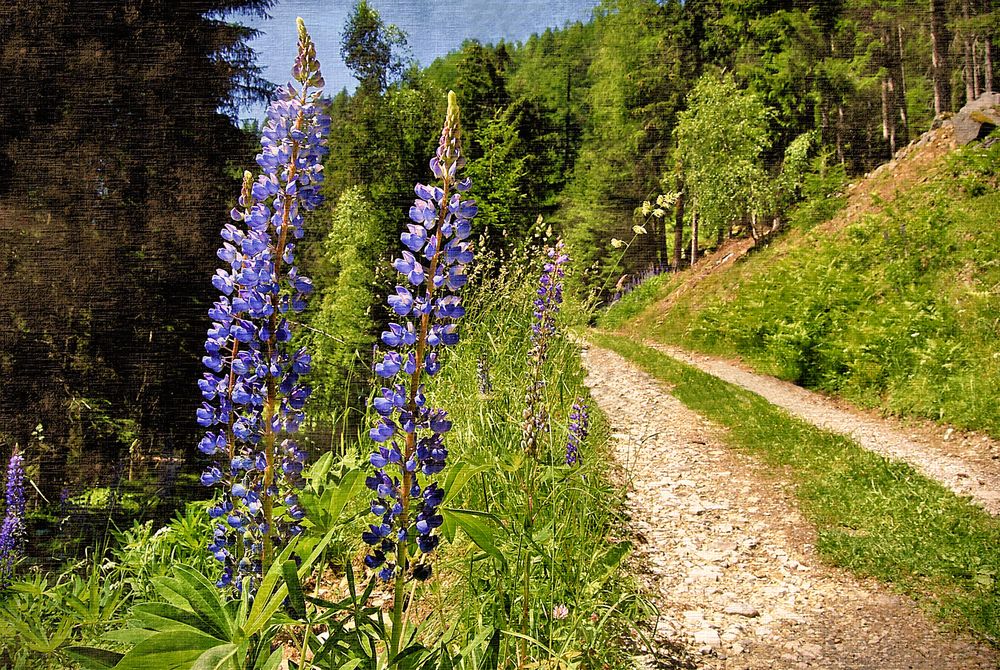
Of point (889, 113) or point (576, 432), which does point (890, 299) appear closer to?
point (889, 113)

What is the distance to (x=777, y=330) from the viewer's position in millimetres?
6918

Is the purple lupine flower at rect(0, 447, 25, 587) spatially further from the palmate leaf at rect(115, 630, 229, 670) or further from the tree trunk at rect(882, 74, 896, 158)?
the tree trunk at rect(882, 74, 896, 158)

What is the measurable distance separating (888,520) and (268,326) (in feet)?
11.0

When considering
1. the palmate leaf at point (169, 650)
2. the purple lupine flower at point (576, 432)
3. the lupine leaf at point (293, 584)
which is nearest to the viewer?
the palmate leaf at point (169, 650)

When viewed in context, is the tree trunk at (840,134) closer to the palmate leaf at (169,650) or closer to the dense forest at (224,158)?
the dense forest at (224,158)

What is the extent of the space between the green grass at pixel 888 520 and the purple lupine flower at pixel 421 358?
7.44 ft

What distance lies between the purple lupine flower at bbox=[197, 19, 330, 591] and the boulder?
24.1ft

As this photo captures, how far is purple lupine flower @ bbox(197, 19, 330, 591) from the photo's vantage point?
1039mm

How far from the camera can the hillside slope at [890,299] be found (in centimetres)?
445

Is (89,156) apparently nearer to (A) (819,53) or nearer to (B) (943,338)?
(B) (943,338)

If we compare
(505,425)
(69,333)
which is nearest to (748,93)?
(505,425)

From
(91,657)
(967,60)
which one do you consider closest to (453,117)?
(91,657)

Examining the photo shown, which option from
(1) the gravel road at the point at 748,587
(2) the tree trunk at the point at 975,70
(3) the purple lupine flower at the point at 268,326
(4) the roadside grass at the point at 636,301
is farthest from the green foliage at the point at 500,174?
(3) the purple lupine flower at the point at 268,326

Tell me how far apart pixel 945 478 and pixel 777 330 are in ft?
11.7
